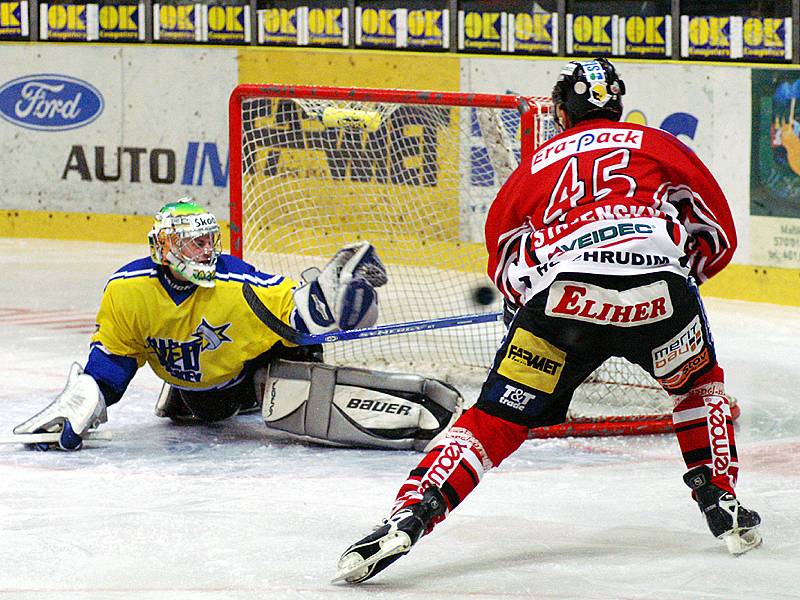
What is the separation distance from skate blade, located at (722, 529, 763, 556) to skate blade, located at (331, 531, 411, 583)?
0.81 m

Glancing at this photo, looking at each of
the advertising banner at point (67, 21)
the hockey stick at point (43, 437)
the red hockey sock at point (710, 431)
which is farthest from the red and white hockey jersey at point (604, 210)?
the advertising banner at point (67, 21)

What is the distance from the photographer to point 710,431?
3.75 meters

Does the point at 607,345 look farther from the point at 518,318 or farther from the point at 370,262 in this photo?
the point at 370,262

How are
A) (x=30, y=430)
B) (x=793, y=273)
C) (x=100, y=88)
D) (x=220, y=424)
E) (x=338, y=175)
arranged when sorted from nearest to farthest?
1. (x=30, y=430)
2. (x=220, y=424)
3. (x=338, y=175)
4. (x=793, y=273)
5. (x=100, y=88)

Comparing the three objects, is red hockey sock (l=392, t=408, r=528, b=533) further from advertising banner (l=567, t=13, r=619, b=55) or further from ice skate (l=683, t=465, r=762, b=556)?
advertising banner (l=567, t=13, r=619, b=55)

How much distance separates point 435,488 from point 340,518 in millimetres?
698

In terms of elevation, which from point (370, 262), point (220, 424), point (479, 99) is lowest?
point (220, 424)

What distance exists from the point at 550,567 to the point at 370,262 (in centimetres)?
Result: 176

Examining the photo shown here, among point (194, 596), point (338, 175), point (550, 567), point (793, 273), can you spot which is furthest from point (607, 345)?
point (793, 273)

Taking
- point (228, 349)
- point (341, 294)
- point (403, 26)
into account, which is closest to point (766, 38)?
point (403, 26)

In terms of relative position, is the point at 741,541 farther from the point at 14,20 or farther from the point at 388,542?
the point at 14,20

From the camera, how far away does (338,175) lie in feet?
23.1

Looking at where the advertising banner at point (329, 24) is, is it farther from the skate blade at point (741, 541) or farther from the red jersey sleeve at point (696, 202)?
the skate blade at point (741, 541)

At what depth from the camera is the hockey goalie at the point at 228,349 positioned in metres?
4.94
